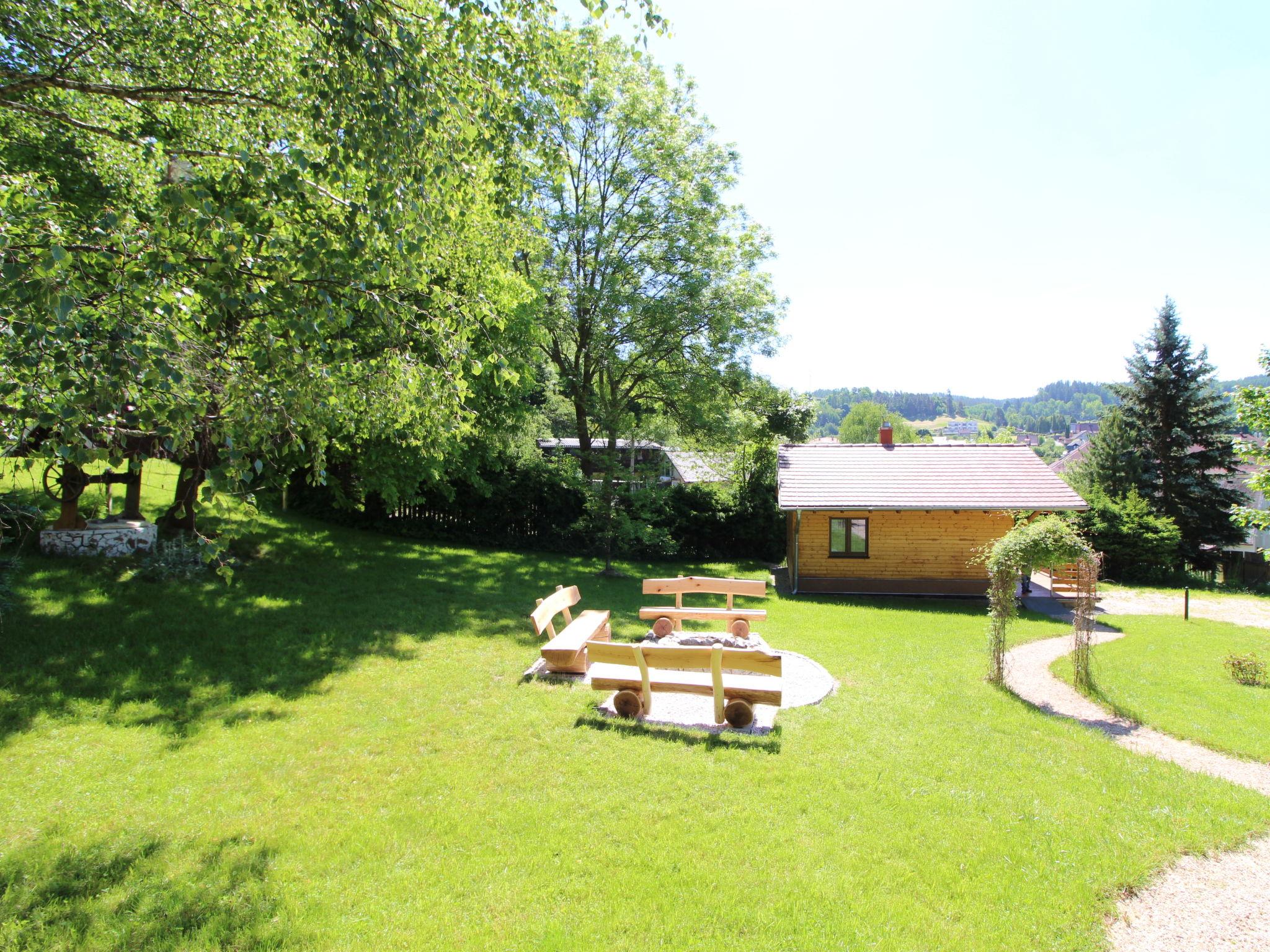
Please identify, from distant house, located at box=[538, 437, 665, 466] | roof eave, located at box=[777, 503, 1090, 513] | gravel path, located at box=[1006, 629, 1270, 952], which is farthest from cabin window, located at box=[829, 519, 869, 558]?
gravel path, located at box=[1006, 629, 1270, 952]

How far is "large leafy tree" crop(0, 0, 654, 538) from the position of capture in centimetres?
328

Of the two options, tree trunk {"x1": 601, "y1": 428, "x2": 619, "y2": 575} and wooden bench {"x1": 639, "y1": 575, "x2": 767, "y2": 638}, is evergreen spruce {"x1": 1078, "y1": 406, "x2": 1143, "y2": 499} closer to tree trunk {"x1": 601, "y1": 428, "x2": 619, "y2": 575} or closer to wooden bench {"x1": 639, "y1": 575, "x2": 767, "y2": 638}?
tree trunk {"x1": 601, "y1": 428, "x2": 619, "y2": 575}

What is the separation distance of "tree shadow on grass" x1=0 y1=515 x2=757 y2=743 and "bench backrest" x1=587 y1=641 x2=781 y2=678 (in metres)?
3.46

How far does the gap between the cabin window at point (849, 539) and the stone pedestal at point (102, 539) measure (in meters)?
15.9

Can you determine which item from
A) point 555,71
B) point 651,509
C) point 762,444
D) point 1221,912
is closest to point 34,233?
point 555,71

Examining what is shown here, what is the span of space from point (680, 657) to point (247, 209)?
5312 mm

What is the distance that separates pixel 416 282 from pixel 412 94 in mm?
1236

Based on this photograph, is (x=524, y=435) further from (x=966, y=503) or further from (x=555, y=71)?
(x=555, y=71)

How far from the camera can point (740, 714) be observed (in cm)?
696

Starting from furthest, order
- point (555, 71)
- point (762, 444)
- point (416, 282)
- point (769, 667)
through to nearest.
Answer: point (762, 444)
point (769, 667)
point (555, 71)
point (416, 282)

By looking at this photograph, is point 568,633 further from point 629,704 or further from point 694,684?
point 694,684

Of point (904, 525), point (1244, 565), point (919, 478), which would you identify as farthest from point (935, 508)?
point (1244, 565)

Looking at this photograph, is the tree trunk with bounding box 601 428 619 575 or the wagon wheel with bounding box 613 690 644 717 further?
the tree trunk with bounding box 601 428 619 575

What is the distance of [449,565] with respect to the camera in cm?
1694
